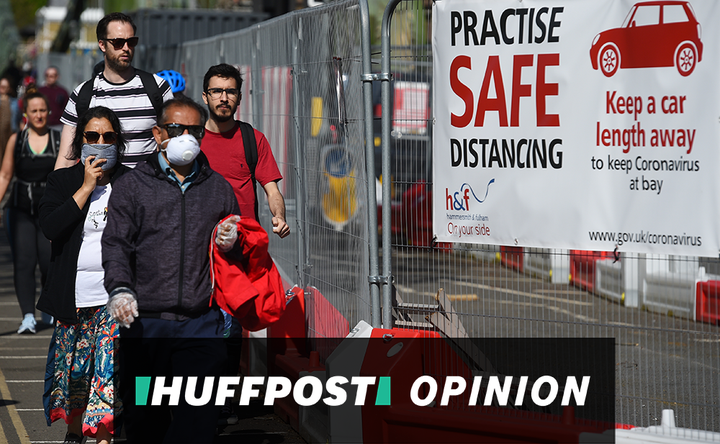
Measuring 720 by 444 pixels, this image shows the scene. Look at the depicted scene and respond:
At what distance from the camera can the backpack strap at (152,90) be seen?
18.1 feet

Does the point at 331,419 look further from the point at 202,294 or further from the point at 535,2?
the point at 535,2

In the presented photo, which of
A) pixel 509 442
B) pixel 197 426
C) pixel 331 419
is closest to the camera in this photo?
pixel 197 426

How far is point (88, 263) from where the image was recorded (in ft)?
15.4

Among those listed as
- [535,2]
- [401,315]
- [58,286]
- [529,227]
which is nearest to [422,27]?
[535,2]

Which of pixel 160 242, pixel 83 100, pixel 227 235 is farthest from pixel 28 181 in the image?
pixel 227 235

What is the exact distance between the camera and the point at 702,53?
414 cm

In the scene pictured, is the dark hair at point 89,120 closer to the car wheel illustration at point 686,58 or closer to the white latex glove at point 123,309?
the white latex glove at point 123,309

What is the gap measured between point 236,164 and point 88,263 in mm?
1241

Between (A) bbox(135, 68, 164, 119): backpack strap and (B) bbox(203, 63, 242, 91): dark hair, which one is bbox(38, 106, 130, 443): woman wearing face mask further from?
(B) bbox(203, 63, 242, 91): dark hair

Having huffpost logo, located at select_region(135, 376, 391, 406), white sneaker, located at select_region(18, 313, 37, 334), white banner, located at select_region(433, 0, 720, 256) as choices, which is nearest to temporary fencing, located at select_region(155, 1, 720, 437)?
white banner, located at select_region(433, 0, 720, 256)

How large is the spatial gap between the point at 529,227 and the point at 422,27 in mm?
1260

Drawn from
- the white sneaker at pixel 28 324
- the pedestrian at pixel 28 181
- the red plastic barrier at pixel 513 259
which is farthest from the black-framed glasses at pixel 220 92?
the white sneaker at pixel 28 324

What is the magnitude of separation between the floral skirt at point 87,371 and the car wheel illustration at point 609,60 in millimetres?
2733

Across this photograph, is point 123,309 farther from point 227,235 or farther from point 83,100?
point 83,100
